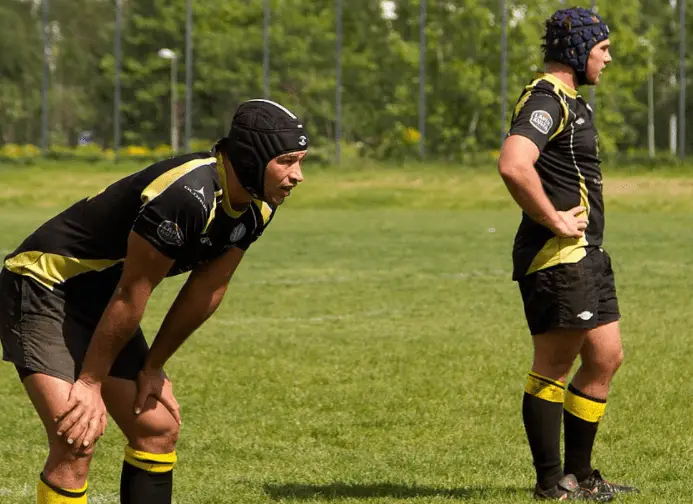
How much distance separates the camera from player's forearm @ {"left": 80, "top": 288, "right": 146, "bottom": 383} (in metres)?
4.69

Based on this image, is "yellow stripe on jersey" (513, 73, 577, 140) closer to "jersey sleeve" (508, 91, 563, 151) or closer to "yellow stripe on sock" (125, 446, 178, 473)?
"jersey sleeve" (508, 91, 563, 151)

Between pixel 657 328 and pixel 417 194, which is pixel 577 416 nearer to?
pixel 657 328

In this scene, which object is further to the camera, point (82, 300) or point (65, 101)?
point (65, 101)

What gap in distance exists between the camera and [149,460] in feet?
16.9

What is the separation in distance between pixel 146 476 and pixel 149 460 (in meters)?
0.07

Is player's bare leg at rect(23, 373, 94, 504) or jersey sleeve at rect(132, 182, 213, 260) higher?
jersey sleeve at rect(132, 182, 213, 260)

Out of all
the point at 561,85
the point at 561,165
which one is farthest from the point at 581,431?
the point at 561,85

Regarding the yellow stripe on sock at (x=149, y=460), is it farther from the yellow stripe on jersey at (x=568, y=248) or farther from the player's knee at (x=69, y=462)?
the yellow stripe on jersey at (x=568, y=248)

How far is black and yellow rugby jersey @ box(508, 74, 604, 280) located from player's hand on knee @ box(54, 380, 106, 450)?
2.38 m

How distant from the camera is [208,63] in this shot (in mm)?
47062

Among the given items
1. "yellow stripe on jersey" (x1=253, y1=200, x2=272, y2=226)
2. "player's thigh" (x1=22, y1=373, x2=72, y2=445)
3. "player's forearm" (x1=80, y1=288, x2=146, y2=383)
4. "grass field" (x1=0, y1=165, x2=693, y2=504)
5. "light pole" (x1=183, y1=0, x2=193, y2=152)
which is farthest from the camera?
"light pole" (x1=183, y1=0, x2=193, y2=152)

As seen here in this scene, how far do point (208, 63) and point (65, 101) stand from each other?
5.54 metres

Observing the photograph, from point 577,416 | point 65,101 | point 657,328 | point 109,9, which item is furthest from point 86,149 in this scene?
point 577,416

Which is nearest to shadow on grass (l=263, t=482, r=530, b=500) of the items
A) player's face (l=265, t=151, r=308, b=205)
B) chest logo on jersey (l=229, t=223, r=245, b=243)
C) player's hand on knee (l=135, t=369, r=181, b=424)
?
player's hand on knee (l=135, t=369, r=181, b=424)
